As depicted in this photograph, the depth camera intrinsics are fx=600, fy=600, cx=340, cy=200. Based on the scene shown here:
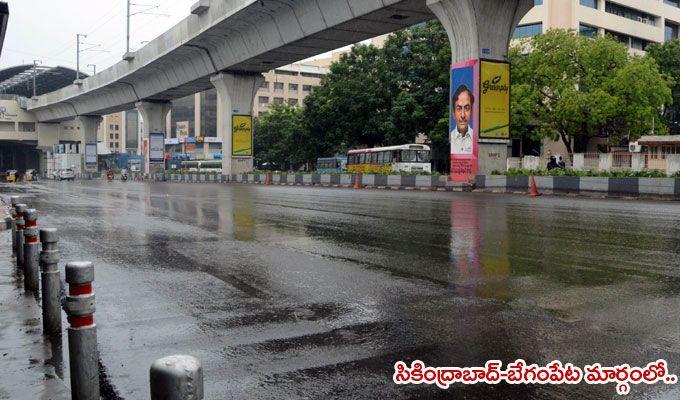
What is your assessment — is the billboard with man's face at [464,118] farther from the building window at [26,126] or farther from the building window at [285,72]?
the building window at [285,72]

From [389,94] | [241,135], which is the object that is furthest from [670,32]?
[241,135]

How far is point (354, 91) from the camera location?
55750mm

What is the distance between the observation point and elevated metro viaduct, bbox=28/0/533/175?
27453 millimetres

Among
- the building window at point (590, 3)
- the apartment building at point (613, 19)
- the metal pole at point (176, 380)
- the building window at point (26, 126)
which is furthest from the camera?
the building window at point (26, 126)

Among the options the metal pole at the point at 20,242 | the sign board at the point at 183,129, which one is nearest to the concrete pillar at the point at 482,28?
the metal pole at the point at 20,242

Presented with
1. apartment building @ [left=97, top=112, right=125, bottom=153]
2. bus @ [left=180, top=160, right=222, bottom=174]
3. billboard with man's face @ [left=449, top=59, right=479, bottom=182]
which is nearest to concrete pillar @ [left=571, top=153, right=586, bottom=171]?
billboard with man's face @ [left=449, top=59, right=479, bottom=182]

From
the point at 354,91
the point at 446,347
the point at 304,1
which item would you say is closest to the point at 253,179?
the point at 354,91

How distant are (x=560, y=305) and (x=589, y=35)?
6182 cm

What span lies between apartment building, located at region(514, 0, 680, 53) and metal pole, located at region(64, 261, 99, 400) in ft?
185

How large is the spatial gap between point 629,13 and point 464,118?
47.9 meters

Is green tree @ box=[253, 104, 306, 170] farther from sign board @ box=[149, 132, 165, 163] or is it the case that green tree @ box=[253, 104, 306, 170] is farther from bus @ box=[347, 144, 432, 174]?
bus @ box=[347, 144, 432, 174]

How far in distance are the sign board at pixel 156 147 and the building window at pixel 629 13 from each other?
162 feet

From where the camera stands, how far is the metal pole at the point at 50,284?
195 inches

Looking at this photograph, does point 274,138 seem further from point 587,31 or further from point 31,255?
point 31,255
